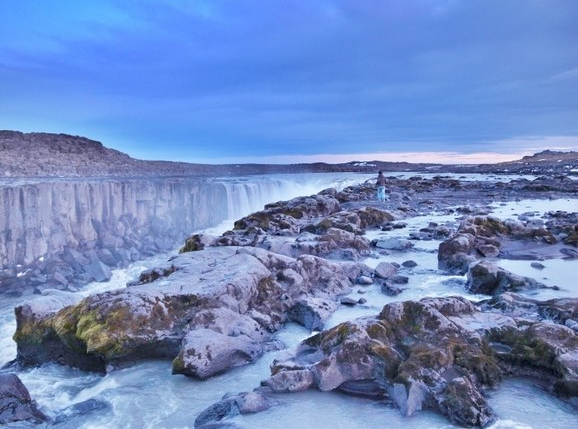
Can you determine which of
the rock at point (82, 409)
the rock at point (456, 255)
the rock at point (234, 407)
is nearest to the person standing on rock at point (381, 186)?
the rock at point (456, 255)

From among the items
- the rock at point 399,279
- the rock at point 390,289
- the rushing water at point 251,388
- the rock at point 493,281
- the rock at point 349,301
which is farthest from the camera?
the rock at point 399,279

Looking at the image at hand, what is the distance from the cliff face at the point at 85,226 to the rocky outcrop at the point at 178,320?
13.6 m

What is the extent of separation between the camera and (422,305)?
855 centimetres

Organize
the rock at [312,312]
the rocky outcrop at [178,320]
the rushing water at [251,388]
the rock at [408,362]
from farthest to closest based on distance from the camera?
the rock at [312,312], the rocky outcrop at [178,320], the rock at [408,362], the rushing water at [251,388]

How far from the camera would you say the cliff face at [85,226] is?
80.3 ft

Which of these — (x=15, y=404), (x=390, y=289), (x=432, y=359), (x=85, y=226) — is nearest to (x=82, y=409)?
(x=15, y=404)

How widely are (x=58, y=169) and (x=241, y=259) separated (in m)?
59.4

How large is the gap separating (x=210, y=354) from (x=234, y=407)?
1.66 metres

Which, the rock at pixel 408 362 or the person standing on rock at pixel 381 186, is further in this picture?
the person standing on rock at pixel 381 186

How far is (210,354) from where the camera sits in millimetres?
8156

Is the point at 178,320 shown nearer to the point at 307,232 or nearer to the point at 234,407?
the point at 234,407

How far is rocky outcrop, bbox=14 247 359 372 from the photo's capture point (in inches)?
338

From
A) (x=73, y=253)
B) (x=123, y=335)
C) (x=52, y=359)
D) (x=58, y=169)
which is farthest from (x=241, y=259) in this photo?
(x=58, y=169)

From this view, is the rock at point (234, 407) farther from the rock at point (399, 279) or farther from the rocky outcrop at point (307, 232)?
the rocky outcrop at point (307, 232)
